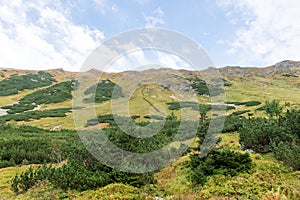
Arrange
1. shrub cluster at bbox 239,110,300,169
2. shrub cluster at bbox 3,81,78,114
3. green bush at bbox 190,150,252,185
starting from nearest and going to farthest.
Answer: green bush at bbox 190,150,252,185
shrub cluster at bbox 239,110,300,169
shrub cluster at bbox 3,81,78,114

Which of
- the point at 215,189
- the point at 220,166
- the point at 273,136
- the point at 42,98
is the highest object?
the point at 42,98

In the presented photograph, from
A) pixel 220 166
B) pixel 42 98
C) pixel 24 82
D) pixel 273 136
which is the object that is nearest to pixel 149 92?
pixel 42 98

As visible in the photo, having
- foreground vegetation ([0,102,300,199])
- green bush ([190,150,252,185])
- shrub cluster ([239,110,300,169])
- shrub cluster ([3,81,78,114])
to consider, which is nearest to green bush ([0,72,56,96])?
shrub cluster ([3,81,78,114])

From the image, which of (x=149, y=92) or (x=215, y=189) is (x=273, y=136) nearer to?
(x=215, y=189)

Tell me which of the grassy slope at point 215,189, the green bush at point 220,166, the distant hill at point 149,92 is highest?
the distant hill at point 149,92

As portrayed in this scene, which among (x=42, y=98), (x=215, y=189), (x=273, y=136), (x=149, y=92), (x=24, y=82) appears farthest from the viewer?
(x=24, y=82)

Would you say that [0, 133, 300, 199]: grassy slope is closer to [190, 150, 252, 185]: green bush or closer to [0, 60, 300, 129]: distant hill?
[190, 150, 252, 185]: green bush

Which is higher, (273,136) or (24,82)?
(24,82)

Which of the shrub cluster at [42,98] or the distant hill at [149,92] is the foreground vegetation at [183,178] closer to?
the distant hill at [149,92]

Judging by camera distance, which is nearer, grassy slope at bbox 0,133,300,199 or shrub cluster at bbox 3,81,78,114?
grassy slope at bbox 0,133,300,199

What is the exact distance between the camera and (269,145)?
16047mm

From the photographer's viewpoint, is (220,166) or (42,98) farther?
(42,98)

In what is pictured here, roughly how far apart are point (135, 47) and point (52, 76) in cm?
15534

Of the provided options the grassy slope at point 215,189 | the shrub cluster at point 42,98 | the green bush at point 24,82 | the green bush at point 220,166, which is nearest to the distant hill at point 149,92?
the green bush at point 24,82
